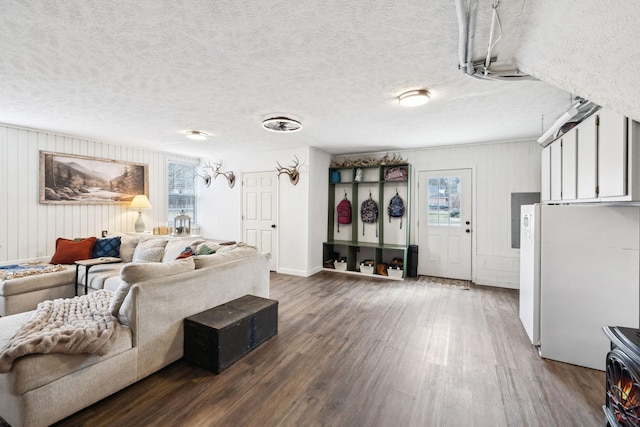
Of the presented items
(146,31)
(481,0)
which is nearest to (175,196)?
(146,31)

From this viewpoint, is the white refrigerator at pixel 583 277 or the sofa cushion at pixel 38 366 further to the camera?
the white refrigerator at pixel 583 277

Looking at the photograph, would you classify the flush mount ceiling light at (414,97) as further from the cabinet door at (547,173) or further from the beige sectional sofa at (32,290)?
the beige sectional sofa at (32,290)

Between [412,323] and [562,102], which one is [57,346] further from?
[562,102]

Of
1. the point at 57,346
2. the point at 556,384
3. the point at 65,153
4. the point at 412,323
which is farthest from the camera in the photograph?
the point at 65,153

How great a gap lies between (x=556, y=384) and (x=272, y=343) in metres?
2.36

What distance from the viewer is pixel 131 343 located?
197 centimetres

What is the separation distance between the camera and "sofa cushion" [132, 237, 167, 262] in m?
3.75

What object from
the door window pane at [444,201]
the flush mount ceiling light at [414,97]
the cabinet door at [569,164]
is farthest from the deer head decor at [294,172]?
the cabinet door at [569,164]

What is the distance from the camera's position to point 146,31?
1716mm

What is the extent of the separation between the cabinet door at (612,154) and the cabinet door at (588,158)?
0.07m

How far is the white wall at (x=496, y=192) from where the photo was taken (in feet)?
14.6

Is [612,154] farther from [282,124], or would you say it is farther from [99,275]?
[99,275]

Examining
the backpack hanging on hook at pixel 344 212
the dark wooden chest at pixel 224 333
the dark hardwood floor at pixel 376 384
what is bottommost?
the dark hardwood floor at pixel 376 384

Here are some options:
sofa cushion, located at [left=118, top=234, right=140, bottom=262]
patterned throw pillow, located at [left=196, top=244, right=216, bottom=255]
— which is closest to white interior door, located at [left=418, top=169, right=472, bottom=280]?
patterned throw pillow, located at [left=196, top=244, right=216, bottom=255]
